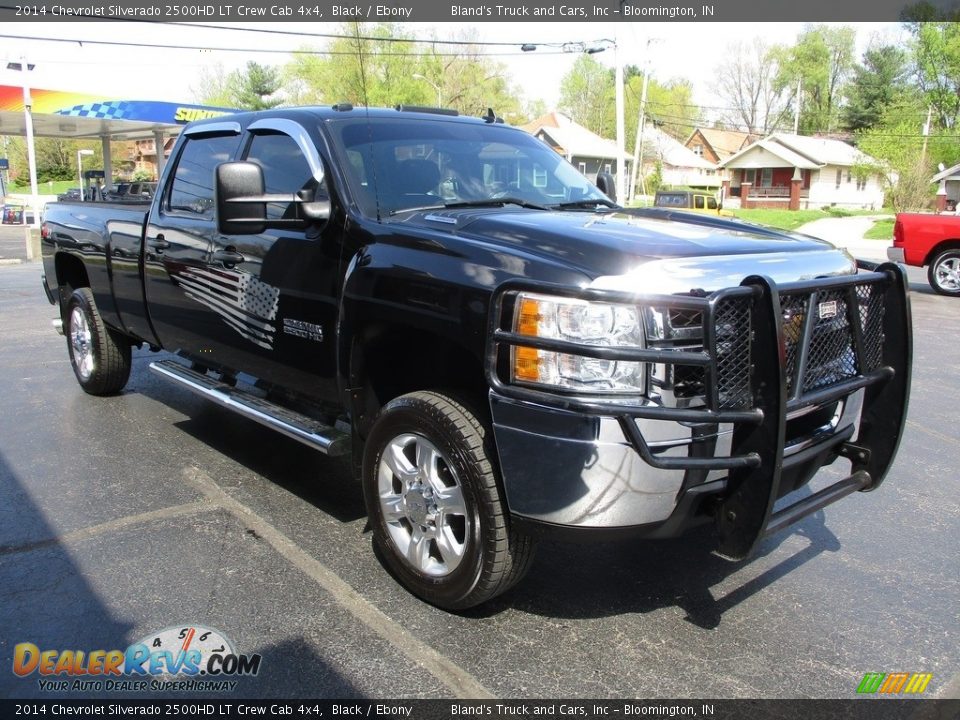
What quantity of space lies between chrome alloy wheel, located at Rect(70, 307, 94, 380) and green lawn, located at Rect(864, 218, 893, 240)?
33.2 m

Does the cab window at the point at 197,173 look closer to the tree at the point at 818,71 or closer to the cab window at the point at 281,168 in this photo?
the cab window at the point at 281,168

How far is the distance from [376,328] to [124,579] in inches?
61.2

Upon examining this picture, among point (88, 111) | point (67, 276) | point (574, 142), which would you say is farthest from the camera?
point (574, 142)

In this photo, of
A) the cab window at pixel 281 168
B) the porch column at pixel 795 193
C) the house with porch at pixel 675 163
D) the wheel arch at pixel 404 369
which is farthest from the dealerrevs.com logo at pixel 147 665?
the house with porch at pixel 675 163

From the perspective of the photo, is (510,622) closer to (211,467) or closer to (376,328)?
(376,328)

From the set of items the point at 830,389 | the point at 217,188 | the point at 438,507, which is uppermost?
the point at 217,188

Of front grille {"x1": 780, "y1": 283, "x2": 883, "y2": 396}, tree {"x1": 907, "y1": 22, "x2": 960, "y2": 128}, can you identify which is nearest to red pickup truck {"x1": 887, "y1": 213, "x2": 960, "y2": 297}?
front grille {"x1": 780, "y1": 283, "x2": 883, "y2": 396}

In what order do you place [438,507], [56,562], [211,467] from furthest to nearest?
[211,467]
[56,562]
[438,507]

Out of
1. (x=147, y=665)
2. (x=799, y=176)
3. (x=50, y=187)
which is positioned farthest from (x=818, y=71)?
(x=147, y=665)

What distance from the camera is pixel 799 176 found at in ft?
201

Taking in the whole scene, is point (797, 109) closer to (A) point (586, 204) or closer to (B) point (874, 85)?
(B) point (874, 85)

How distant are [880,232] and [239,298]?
37213mm

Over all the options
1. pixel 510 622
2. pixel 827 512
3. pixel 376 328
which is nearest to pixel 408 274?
pixel 376 328

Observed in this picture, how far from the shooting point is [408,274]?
3172 millimetres
